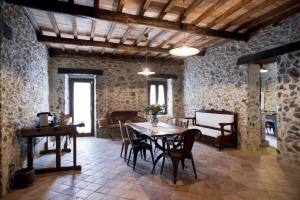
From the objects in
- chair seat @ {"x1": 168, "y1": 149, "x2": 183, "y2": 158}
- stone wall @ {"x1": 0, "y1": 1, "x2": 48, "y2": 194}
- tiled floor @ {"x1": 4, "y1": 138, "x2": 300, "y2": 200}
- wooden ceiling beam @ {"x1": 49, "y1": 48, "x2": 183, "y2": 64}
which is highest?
wooden ceiling beam @ {"x1": 49, "y1": 48, "x2": 183, "y2": 64}

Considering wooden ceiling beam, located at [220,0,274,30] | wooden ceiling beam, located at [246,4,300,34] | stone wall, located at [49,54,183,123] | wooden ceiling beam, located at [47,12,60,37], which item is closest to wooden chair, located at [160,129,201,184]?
wooden ceiling beam, located at [220,0,274,30]

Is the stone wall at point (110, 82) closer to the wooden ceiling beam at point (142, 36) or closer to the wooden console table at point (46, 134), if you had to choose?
the wooden ceiling beam at point (142, 36)

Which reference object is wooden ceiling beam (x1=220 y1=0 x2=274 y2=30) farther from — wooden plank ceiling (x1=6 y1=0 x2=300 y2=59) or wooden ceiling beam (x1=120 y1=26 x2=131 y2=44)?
wooden ceiling beam (x1=120 y1=26 x2=131 y2=44)

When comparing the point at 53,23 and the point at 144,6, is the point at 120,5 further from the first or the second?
the point at 53,23

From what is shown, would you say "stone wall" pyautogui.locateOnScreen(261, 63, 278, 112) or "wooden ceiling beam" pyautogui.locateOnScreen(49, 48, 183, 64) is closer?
"wooden ceiling beam" pyautogui.locateOnScreen(49, 48, 183, 64)

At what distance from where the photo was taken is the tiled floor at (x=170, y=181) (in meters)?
2.69

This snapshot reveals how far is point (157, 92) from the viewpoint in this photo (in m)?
8.12

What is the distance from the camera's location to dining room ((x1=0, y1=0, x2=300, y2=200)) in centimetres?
292

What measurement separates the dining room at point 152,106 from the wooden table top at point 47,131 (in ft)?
0.06

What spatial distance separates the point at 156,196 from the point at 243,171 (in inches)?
73.1

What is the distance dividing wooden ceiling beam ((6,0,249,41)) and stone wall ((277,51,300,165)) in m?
1.43

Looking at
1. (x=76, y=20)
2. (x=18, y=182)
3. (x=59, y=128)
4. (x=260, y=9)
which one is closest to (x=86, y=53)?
(x=76, y=20)

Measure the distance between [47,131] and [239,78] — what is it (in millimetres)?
4671

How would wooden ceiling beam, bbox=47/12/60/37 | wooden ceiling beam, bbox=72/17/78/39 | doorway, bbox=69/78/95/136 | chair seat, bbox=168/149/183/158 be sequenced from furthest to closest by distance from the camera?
doorway, bbox=69/78/95/136
wooden ceiling beam, bbox=72/17/78/39
wooden ceiling beam, bbox=47/12/60/37
chair seat, bbox=168/149/183/158
